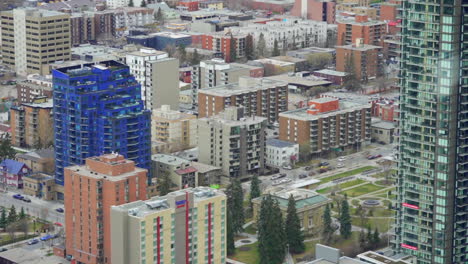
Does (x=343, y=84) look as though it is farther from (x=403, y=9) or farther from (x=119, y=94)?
(x=403, y=9)

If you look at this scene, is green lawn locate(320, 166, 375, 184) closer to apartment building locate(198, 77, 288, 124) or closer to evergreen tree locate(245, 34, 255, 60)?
apartment building locate(198, 77, 288, 124)

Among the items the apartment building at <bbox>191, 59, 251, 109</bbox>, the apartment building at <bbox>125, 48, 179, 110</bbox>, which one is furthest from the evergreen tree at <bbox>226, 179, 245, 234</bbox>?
the apartment building at <bbox>191, 59, 251, 109</bbox>

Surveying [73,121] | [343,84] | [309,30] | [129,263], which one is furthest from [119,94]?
[309,30]

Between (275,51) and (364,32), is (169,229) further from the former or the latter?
(364,32)

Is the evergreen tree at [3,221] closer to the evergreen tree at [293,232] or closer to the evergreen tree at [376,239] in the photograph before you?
the evergreen tree at [293,232]

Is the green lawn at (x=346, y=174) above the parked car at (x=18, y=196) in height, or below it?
above

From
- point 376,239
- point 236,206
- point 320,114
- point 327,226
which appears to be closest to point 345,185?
point 320,114

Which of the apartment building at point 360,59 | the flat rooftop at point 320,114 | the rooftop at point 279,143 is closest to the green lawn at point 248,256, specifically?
the rooftop at point 279,143
